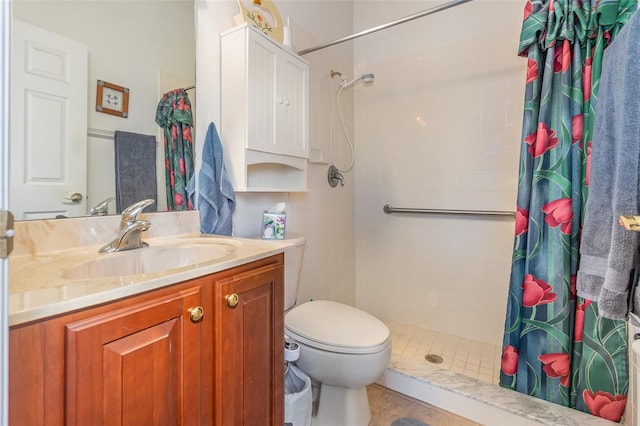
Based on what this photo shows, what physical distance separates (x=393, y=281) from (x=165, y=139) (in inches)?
65.6

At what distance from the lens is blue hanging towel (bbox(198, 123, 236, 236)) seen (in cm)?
117

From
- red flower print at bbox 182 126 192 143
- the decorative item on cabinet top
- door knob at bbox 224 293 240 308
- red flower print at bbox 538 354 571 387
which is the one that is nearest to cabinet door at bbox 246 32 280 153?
the decorative item on cabinet top

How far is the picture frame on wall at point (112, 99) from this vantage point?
982mm

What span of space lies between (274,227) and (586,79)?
1.40 meters

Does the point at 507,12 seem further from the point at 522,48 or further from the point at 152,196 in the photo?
the point at 152,196

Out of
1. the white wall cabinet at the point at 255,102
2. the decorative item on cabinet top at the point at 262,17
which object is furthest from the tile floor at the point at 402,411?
the decorative item on cabinet top at the point at 262,17

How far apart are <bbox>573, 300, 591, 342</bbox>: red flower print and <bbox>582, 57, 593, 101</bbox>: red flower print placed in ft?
2.72

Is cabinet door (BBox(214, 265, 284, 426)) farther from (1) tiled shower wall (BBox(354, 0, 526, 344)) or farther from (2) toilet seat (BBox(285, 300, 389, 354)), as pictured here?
(1) tiled shower wall (BBox(354, 0, 526, 344))

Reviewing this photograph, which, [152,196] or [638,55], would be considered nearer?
[638,55]

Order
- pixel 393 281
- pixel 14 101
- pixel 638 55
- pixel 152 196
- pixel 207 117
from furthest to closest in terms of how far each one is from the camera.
→ pixel 393 281 < pixel 207 117 < pixel 152 196 < pixel 14 101 < pixel 638 55

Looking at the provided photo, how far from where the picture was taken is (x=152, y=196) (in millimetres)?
1105

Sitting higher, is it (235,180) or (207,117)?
(207,117)

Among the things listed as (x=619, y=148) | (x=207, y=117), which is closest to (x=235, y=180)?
(x=207, y=117)

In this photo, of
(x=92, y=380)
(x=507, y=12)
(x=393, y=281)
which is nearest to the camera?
(x=92, y=380)
